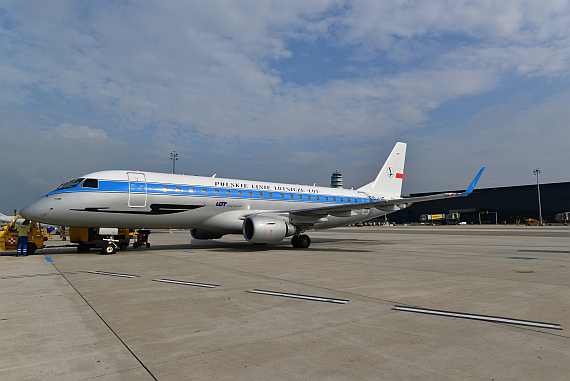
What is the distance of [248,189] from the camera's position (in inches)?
766

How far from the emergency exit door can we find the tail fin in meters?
16.9

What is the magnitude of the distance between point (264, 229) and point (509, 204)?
106 metres

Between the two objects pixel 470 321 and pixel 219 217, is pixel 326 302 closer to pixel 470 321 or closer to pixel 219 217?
pixel 470 321

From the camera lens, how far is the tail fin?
27.8 m

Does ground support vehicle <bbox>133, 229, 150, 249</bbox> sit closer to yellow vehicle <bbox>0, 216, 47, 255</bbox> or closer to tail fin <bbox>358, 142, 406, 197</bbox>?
yellow vehicle <bbox>0, 216, 47, 255</bbox>

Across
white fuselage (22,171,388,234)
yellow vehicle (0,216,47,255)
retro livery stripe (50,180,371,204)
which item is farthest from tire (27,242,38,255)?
retro livery stripe (50,180,371,204)

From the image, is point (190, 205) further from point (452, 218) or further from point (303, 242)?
point (452, 218)

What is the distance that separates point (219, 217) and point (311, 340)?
14251mm

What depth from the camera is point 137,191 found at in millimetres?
15836

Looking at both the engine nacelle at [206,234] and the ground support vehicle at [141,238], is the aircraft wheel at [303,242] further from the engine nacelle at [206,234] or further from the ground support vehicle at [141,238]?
the ground support vehicle at [141,238]

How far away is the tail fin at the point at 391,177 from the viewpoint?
91.2 feet

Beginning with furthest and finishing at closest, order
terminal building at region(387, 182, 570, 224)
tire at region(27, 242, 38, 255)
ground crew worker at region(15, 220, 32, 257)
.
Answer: terminal building at region(387, 182, 570, 224) → tire at region(27, 242, 38, 255) → ground crew worker at region(15, 220, 32, 257)

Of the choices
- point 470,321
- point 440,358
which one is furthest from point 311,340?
point 470,321

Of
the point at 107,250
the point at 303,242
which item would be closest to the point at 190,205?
the point at 107,250
